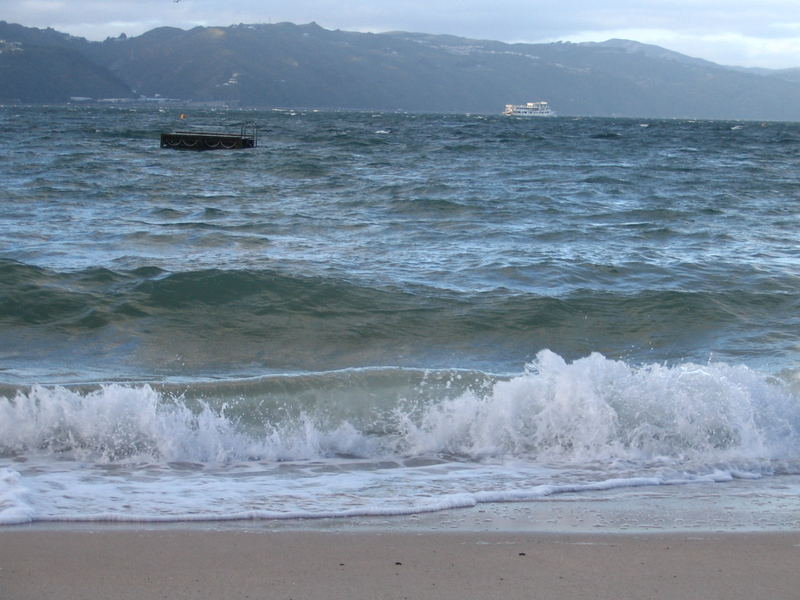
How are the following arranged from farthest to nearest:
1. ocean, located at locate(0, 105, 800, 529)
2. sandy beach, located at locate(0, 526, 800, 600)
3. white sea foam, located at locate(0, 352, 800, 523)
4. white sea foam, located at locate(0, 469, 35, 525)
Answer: ocean, located at locate(0, 105, 800, 529)
white sea foam, located at locate(0, 352, 800, 523)
white sea foam, located at locate(0, 469, 35, 525)
sandy beach, located at locate(0, 526, 800, 600)

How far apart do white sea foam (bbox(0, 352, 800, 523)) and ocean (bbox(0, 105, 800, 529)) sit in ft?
0.06

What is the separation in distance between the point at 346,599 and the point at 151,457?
2329 millimetres

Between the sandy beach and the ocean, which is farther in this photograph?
the ocean

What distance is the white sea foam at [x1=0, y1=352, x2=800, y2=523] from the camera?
446 cm

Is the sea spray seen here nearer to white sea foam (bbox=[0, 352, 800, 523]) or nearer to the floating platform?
white sea foam (bbox=[0, 352, 800, 523])

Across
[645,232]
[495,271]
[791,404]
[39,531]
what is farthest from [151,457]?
[645,232]

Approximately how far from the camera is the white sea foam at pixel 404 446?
4.46m

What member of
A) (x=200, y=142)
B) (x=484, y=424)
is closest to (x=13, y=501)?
(x=484, y=424)

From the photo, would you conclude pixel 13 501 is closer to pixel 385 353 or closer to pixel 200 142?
pixel 385 353

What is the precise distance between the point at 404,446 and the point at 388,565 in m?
2.07

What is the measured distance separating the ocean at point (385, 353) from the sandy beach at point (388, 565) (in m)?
0.32

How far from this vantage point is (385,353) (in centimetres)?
793

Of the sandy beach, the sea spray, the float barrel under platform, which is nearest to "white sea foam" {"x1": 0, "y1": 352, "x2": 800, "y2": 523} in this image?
the sea spray

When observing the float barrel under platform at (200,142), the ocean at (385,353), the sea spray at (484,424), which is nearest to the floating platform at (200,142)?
the float barrel under platform at (200,142)
